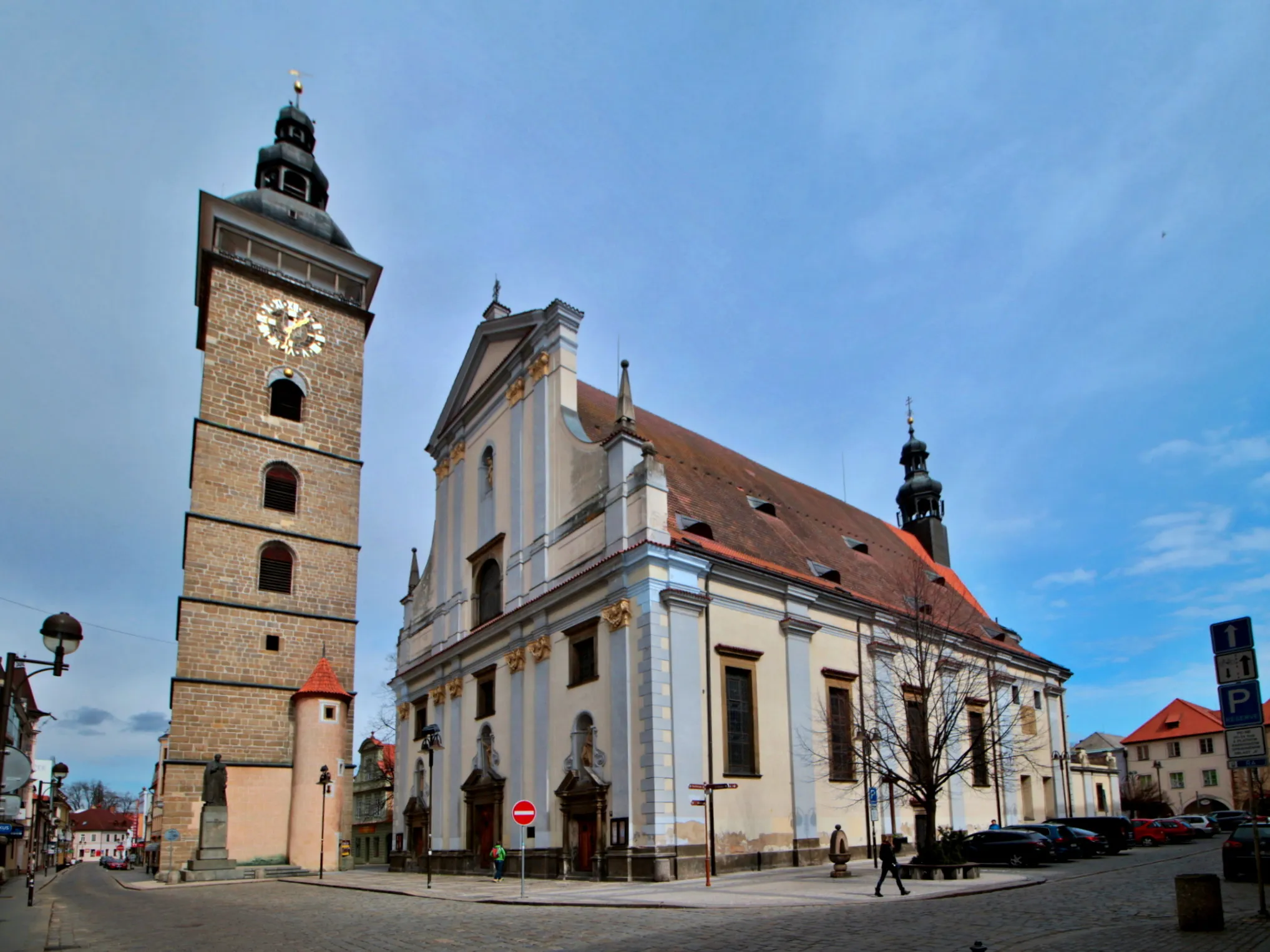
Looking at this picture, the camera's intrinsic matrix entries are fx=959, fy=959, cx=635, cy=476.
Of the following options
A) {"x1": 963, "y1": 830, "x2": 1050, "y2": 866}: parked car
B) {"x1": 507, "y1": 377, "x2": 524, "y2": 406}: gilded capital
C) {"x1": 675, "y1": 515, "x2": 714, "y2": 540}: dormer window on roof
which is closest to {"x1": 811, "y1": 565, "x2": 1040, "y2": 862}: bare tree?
{"x1": 963, "y1": 830, "x2": 1050, "y2": 866}: parked car

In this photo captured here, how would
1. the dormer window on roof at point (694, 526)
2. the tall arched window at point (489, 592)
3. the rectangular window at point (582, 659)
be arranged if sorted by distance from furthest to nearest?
the tall arched window at point (489, 592) < the dormer window on roof at point (694, 526) < the rectangular window at point (582, 659)

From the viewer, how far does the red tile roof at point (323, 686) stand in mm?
37469

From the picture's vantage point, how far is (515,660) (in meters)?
28.5

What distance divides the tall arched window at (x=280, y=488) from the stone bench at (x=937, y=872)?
29.3 metres

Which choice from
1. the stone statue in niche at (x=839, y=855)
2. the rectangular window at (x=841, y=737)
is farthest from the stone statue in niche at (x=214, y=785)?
the stone statue in niche at (x=839, y=855)

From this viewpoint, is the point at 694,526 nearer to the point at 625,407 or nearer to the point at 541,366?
the point at 625,407

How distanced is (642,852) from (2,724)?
50.3 ft

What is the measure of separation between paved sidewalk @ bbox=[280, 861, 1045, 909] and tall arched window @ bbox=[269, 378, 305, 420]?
865 inches

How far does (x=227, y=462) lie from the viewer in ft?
128

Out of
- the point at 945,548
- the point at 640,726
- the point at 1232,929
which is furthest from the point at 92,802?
the point at 1232,929

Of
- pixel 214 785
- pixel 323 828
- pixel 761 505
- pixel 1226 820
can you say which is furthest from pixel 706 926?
pixel 1226 820

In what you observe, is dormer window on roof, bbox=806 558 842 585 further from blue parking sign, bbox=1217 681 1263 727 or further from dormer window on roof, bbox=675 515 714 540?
blue parking sign, bbox=1217 681 1263 727

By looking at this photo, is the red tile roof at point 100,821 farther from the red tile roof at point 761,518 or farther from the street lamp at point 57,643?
the street lamp at point 57,643

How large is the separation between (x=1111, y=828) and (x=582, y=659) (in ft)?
64.9
